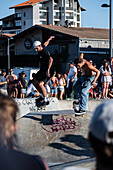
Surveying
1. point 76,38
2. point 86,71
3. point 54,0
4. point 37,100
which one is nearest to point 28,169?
point 86,71

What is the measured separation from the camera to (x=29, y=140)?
618 centimetres

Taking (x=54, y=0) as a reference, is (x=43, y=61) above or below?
below

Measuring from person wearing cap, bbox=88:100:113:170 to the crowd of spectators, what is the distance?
9.30 meters

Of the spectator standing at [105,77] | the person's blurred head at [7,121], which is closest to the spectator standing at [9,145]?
the person's blurred head at [7,121]

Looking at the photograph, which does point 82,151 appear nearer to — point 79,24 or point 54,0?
point 54,0

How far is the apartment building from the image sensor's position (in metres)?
81.2

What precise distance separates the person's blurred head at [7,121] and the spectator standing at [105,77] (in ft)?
32.6

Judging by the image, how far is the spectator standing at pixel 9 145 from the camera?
1.47 meters

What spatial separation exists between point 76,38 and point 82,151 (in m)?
25.1

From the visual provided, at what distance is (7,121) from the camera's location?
4.87 ft

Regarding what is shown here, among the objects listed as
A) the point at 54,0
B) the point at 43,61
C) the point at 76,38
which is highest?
the point at 54,0

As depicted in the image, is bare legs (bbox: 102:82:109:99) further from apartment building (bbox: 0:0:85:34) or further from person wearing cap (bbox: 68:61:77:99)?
apartment building (bbox: 0:0:85:34)

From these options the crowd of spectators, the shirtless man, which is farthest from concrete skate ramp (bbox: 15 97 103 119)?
the crowd of spectators

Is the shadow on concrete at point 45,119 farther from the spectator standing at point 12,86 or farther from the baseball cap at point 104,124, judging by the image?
the baseball cap at point 104,124
